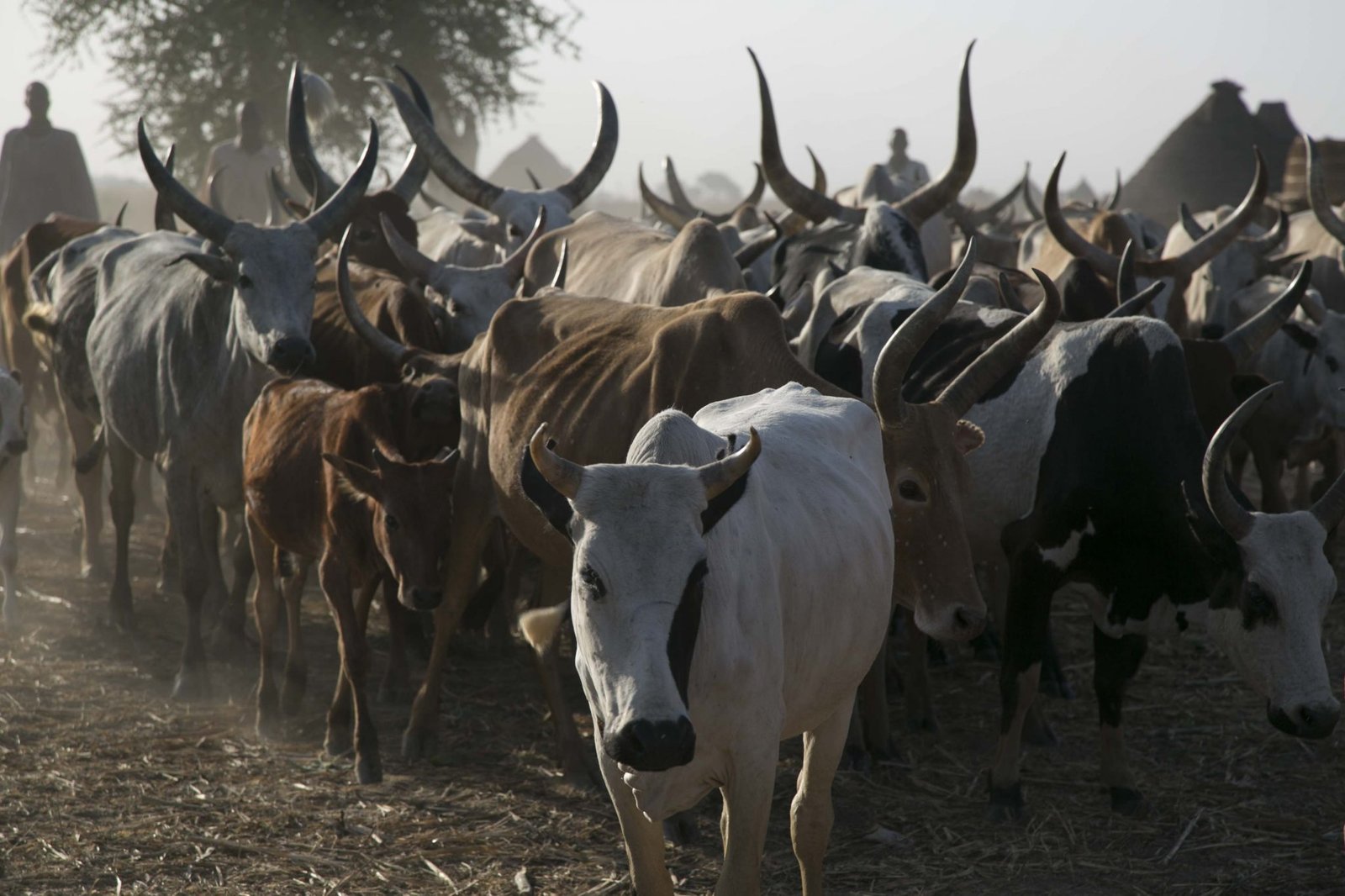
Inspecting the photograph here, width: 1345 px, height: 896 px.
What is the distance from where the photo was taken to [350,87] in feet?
67.4

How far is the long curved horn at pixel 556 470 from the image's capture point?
3.42m

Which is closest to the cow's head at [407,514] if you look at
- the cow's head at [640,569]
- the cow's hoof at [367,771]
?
the cow's hoof at [367,771]

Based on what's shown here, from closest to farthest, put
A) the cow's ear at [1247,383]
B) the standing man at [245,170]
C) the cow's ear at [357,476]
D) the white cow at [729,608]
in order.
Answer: the white cow at [729,608], the cow's ear at [357,476], the cow's ear at [1247,383], the standing man at [245,170]

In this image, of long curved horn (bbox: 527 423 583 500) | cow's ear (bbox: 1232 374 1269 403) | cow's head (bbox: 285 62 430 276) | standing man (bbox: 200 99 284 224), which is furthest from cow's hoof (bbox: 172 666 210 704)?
standing man (bbox: 200 99 284 224)

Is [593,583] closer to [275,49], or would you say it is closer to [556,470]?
[556,470]

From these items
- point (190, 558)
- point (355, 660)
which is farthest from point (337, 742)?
point (190, 558)

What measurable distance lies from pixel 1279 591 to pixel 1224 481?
1.34 feet

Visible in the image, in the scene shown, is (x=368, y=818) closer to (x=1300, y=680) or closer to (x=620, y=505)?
(x=620, y=505)

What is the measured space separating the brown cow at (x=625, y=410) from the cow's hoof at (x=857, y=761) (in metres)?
0.12

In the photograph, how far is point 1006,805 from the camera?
566 cm

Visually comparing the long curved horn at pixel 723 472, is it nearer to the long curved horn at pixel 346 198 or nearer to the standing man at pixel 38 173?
the long curved horn at pixel 346 198

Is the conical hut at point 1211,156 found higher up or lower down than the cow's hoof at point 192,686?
higher up

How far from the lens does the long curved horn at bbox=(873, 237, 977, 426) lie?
16.5 feet

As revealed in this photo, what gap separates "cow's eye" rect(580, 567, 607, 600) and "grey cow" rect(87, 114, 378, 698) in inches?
141
